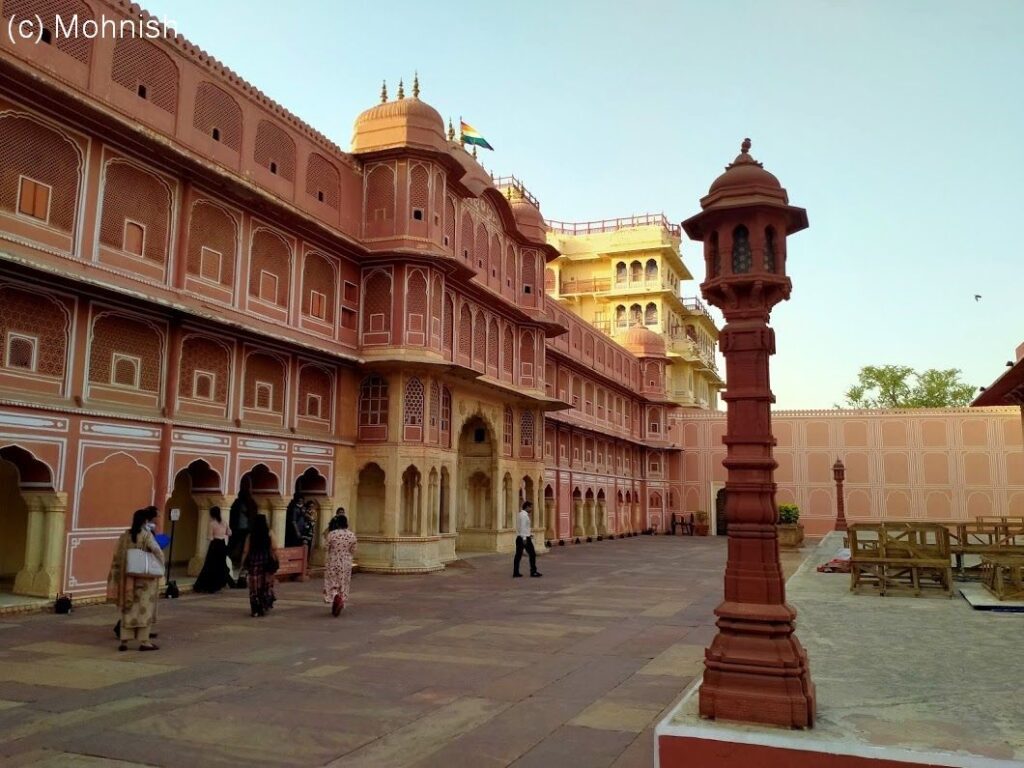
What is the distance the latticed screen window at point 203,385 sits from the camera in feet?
47.9

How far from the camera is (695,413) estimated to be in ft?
151

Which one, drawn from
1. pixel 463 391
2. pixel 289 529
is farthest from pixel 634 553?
pixel 289 529

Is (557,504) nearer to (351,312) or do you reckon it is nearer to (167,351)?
(351,312)

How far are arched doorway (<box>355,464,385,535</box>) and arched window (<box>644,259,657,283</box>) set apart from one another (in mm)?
30851

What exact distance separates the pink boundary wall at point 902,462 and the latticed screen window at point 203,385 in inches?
1231

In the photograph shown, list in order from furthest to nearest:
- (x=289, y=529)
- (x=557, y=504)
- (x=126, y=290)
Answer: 1. (x=557, y=504)
2. (x=289, y=529)
3. (x=126, y=290)

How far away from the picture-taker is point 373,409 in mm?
18812

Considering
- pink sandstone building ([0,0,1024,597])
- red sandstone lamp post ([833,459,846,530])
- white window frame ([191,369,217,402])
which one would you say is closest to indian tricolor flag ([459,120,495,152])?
pink sandstone building ([0,0,1024,597])

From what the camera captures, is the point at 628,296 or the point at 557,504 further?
the point at 628,296

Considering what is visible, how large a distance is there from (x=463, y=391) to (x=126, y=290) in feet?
33.6

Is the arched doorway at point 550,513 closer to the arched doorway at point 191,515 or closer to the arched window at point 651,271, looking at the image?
the arched doorway at point 191,515

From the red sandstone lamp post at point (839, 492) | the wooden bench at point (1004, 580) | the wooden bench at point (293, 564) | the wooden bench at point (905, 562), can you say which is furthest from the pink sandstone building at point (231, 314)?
the red sandstone lamp post at point (839, 492)

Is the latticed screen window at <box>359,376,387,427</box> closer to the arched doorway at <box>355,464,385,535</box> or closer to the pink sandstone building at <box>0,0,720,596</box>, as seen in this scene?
the pink sandstone building at <box>0,0,720,596</box>

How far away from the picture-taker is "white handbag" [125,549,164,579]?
8.85 meters
